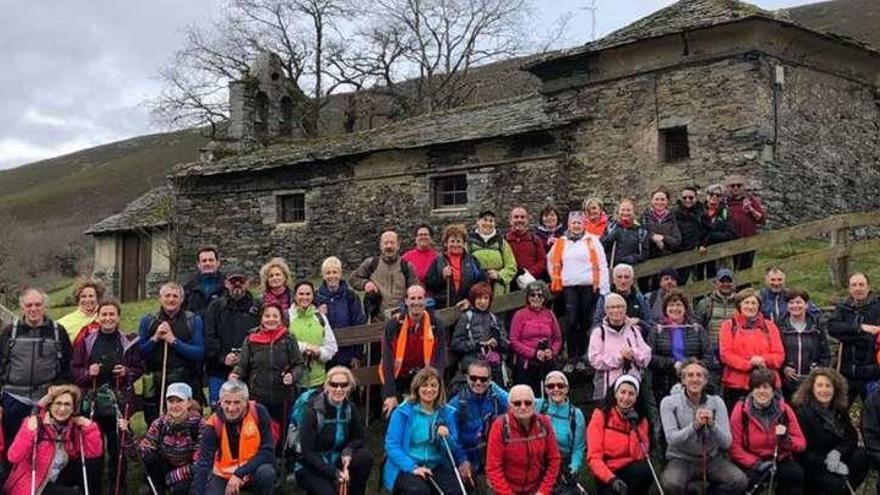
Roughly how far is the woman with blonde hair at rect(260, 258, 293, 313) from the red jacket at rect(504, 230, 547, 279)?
242 cm

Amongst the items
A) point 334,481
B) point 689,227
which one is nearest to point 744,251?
point 689,227

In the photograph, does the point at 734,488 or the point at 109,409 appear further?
the point at 109,409

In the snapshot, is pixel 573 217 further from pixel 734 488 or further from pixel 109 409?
pixel 109 409

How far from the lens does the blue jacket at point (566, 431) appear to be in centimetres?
681

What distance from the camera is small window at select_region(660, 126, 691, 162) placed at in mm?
15164

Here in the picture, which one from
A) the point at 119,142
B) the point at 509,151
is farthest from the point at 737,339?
the point at 119,142

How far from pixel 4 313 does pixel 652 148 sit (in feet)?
34.3

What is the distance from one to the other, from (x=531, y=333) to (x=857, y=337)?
2.66 meters

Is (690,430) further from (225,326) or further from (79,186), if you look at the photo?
(79,186)

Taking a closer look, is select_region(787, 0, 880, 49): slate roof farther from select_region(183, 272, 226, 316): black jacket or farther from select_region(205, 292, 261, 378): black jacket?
select_region(205, 292, 261, 378): black jacket

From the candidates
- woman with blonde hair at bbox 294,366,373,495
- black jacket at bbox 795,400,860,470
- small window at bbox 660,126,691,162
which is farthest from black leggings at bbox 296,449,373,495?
small window at bbox 660,126,691,162

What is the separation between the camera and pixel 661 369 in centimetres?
736

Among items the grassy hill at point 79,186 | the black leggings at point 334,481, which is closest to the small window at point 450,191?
the black leggings at point 334,481

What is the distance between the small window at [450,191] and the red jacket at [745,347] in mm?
10836
